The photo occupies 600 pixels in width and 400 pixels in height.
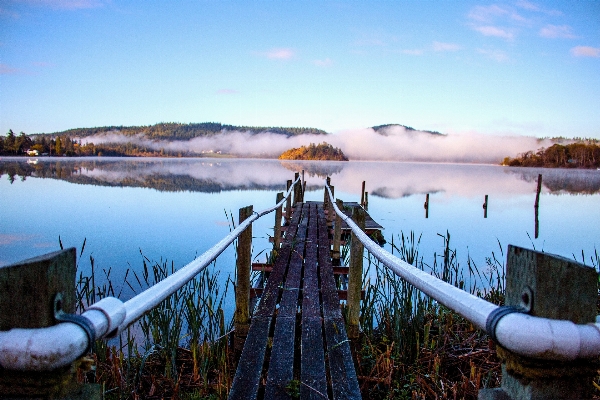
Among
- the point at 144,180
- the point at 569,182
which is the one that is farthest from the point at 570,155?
the point at 144,180

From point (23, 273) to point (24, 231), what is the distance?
625 inches

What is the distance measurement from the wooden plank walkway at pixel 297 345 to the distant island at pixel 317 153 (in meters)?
164

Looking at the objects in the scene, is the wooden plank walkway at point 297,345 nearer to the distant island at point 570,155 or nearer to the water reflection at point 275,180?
the water reflection at point 275,180

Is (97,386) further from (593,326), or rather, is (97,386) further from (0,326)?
(593,326)

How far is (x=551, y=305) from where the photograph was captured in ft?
2.90

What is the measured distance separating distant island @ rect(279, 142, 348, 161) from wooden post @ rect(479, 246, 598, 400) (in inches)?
6598

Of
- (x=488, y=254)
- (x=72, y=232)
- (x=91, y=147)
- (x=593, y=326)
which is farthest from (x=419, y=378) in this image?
(x=91, y=147)

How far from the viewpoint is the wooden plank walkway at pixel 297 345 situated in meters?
2.47

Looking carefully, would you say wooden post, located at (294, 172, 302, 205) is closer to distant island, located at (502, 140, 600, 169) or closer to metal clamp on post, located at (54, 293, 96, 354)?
metal clamp on post, located at (54, 293, 96, 354)

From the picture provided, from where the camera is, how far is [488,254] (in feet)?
42.6

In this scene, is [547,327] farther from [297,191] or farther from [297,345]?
[297,191]

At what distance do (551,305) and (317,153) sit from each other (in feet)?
554

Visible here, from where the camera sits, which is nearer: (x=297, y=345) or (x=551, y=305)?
(x=551, y=305)

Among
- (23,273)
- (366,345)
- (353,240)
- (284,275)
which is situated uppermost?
(23,273)
